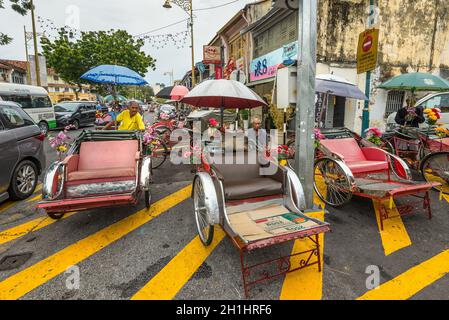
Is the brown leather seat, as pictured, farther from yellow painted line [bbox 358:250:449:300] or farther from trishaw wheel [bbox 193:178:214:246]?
yellow painted line [bbox 358:250:449:300]

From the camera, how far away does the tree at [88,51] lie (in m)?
24.5

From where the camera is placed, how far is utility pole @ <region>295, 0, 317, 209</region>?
381 cm

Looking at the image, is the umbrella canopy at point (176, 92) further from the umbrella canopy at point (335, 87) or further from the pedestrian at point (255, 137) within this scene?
the pedestrian at point (255, 137)

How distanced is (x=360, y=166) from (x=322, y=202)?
0.99m

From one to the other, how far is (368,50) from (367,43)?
0.80 feet

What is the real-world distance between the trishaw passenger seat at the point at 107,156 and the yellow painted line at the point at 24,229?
3.16ft

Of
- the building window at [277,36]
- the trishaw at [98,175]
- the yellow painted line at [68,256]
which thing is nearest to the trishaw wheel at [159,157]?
the trishaw at [98,175]

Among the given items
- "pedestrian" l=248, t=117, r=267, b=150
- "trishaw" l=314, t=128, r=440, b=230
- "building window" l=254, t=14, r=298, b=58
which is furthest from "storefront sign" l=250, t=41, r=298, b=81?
"trishaw" l=314, t=128, r=440, b=230

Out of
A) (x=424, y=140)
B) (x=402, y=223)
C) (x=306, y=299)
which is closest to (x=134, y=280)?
(x=306, y=299)

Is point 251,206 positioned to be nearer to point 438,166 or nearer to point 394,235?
point 394,235

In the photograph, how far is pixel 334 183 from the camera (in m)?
4.52
